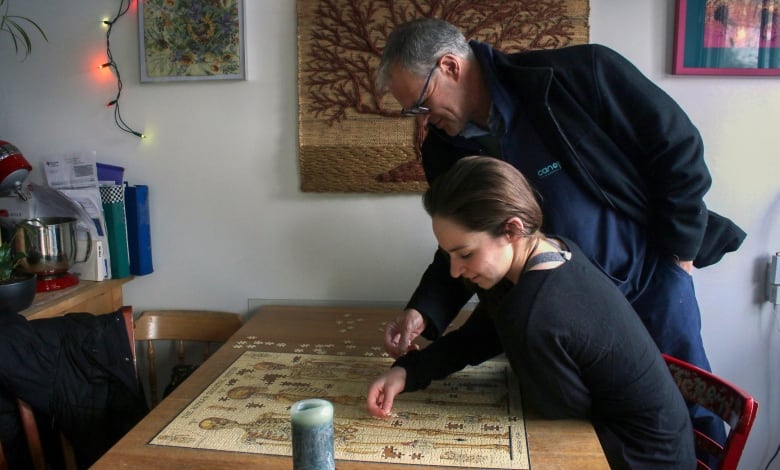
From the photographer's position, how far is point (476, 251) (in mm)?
1209

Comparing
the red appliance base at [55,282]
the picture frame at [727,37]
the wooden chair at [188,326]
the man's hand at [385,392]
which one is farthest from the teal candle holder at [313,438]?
the picture frame at [727,37]

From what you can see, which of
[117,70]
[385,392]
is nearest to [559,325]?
[385,392]

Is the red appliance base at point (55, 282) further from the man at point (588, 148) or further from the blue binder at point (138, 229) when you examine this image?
the man at point (588, 148)

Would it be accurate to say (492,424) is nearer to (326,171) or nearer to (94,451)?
(94,451)

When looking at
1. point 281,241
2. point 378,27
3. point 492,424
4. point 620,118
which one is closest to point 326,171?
point 281,241

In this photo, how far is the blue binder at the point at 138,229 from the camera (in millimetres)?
2344

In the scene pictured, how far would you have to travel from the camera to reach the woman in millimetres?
1150

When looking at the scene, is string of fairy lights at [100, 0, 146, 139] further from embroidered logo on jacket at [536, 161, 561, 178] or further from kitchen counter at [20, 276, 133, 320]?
embroidered logo on jacket at [536, 161, 561, 178]

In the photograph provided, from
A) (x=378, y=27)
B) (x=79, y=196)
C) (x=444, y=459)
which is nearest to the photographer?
(x=444, y=459)

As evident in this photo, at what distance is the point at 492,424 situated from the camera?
4.21 ft

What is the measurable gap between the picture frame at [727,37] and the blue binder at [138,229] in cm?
192

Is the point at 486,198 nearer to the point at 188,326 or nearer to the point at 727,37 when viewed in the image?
the point at 727,37

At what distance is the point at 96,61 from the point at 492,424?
1988 mm

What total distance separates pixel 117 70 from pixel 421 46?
55.1 inches
